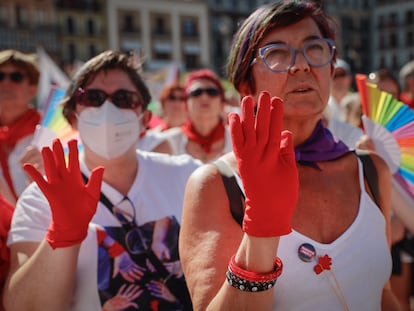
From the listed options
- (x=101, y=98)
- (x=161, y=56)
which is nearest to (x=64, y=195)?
(x=101, y=98)

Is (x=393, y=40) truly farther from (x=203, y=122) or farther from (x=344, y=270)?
(x=344, y=270)

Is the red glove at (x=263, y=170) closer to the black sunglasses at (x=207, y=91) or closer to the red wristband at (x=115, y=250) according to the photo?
the red wristband at (x=115, y=250)

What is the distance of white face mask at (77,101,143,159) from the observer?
207 cm

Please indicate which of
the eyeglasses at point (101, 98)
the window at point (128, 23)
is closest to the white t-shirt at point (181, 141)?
the eyeglasses at point (101, 98)

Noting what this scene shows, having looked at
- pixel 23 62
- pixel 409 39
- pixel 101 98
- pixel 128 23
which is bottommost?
pixel 101 98

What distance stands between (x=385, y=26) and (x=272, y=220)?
59.0 meters

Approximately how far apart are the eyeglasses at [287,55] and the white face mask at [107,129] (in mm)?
801

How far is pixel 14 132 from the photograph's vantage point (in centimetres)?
326

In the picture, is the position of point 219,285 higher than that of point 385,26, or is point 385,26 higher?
point 385,26

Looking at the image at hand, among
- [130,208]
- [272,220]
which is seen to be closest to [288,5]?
[272,220]

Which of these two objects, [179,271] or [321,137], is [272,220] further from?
[179,271]

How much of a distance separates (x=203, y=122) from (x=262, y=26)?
2.70 m

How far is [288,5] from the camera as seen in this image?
156 cm

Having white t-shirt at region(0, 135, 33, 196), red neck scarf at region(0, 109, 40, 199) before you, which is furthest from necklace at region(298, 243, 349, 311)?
red neck scarf at region(0, 109, 40, 199)
